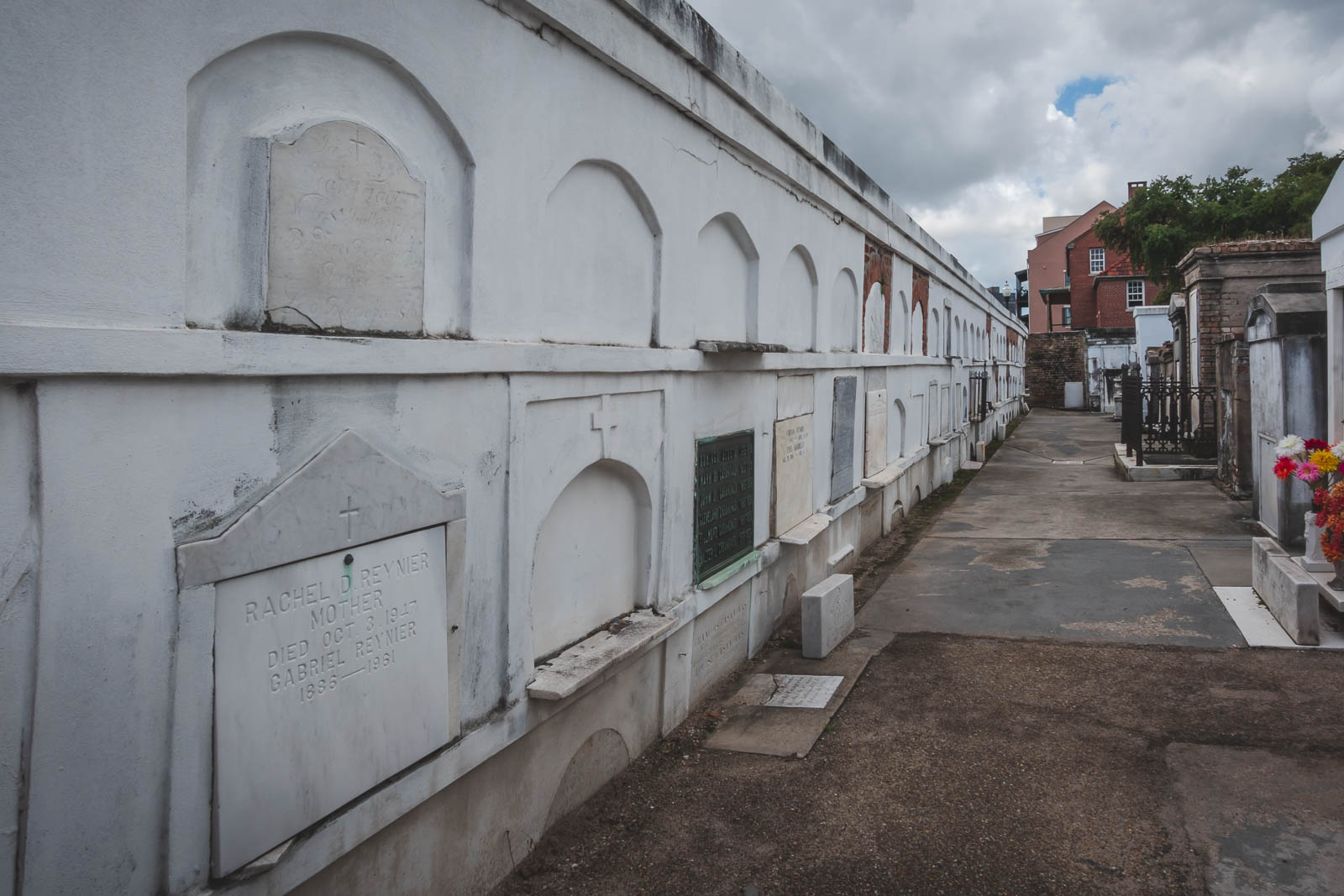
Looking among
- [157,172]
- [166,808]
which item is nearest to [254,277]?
[157,172]

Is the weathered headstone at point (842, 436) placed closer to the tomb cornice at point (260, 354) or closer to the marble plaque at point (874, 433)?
the marble plaque at point (874, 433)

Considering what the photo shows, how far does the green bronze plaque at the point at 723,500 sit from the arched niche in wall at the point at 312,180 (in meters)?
2.71

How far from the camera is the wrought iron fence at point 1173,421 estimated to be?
15406 millimetres

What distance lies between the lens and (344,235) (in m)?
3.19

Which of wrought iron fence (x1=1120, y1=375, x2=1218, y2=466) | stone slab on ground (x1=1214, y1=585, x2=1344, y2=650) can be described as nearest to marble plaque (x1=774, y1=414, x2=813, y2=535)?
stone slab on ground (x1=1214, y1=585, x2=1344, y2=650)

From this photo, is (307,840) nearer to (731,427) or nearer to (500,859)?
(500,859)

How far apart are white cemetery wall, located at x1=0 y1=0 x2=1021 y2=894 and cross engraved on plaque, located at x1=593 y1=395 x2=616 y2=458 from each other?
0.6 inches

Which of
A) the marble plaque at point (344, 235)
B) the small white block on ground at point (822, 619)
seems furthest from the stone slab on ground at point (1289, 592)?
the marble plaque at point (344, 235)

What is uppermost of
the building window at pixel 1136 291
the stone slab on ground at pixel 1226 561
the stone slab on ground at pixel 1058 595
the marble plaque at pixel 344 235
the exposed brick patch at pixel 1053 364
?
the building window at pixel 1136 291

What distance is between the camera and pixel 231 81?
9.20 feet

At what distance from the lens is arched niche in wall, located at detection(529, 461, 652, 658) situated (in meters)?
4.55

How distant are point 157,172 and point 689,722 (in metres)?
4.46

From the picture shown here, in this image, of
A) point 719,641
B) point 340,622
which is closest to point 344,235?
point 340,622

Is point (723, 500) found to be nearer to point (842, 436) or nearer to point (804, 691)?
point (804, 691)
